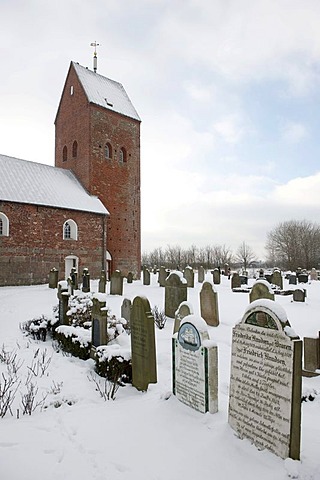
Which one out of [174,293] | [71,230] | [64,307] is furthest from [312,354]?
[71,230]

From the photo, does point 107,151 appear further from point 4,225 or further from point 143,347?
point 143,347

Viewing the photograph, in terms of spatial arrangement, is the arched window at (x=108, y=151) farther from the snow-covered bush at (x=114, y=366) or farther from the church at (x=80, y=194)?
the snow-covered bush at (x=114, y=366)

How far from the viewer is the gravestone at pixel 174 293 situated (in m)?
10.3

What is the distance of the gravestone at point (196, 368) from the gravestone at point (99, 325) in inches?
95.3

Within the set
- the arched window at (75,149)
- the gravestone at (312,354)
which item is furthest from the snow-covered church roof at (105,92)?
the gravestone at (312,354)

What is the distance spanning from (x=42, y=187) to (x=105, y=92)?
1122 cm

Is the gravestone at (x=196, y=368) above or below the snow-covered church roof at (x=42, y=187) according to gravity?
below

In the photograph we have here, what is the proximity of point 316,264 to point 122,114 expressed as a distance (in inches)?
1530

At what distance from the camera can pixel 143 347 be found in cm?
538

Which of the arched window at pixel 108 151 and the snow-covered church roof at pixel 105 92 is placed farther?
the snow-covered church roof at pixel 105 92

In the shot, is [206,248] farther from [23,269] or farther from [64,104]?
[23,269]

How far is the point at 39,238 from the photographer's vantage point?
70.9 feet

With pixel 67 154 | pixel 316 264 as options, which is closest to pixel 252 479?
pixel 67 154

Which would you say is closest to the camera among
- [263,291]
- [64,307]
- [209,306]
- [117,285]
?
[263,291]
